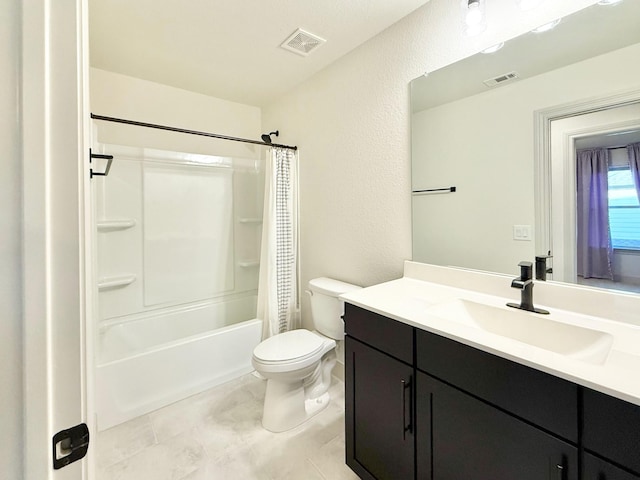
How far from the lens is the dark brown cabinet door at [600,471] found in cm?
64

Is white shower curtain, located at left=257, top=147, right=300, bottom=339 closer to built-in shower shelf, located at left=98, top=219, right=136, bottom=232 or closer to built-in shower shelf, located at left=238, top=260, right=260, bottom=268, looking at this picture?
built-in shower shelf, located at left=238, top=260, right=260, bottom=268

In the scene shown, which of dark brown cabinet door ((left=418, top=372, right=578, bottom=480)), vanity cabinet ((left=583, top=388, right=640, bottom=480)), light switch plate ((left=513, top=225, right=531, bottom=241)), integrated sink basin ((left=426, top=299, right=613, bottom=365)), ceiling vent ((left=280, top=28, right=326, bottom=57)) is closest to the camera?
vanity cabinet ((left=583, top=388, right=640, bottom=480))

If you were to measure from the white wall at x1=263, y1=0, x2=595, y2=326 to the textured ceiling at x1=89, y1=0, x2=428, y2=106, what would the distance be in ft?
0.47

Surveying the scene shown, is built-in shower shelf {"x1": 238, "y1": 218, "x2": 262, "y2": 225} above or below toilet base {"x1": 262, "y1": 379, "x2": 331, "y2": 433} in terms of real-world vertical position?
above

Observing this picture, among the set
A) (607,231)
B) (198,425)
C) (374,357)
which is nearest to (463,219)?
(607,231)

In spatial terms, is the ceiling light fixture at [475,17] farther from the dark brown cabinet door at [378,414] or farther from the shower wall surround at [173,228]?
the shower wall surround at [173,228]

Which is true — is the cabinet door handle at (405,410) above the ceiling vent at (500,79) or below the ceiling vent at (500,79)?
below

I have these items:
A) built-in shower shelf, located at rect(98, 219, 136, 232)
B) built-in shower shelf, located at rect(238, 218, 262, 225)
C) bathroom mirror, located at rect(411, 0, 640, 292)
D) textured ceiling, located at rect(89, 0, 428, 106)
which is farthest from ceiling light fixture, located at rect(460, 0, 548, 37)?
built-in shower shelf, located at rect(98, 219, 136, 232)

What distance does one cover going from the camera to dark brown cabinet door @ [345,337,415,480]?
108 centimetres

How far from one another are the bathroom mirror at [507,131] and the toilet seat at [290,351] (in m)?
0.81

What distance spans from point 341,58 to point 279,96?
0.85 m

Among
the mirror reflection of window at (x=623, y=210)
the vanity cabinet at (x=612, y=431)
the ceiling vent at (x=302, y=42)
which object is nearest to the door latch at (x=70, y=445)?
the vanity cabinet at (x=612, y=431)

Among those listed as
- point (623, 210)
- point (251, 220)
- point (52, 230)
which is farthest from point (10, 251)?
point (251, 220)

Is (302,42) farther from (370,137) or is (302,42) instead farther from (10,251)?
(10,251)
